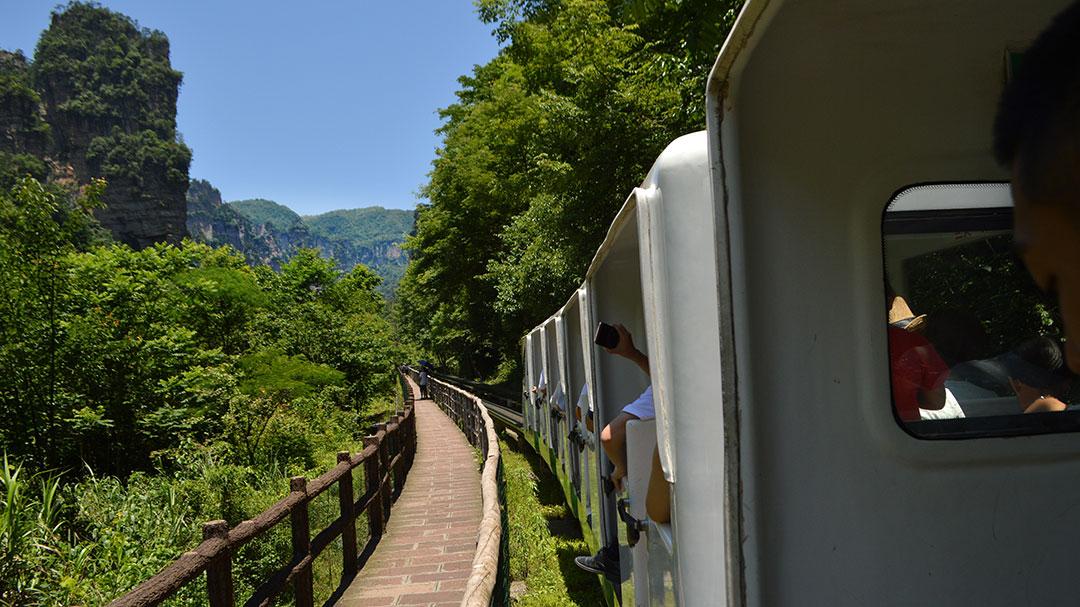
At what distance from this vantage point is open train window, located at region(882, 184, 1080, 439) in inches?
80.0

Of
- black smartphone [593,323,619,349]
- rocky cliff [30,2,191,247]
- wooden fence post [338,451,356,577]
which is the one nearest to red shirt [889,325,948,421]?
black smartphone [593,323,619,349]

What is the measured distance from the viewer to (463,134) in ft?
100

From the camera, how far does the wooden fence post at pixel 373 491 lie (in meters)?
8.90

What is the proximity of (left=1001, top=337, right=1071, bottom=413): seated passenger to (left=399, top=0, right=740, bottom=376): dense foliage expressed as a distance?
4.90m

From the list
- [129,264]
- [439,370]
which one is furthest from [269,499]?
[439,370]

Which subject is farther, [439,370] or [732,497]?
[439,370]

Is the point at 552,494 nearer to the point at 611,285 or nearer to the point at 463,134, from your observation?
the point at 611,285

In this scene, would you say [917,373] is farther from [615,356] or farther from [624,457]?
[615,356]

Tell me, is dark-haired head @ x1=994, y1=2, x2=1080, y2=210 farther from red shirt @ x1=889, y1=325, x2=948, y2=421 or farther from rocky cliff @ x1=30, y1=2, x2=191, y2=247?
rocky cliff @ x1=30, y1=2, x2=191, y2=247

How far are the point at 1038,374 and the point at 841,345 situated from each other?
0.64 metres

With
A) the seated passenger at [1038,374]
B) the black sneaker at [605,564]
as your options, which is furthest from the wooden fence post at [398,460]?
the seated passenger at [1038,374]

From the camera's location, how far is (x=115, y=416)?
1125cm

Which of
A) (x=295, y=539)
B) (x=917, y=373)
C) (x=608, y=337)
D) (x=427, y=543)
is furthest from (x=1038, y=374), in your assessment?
(x=427, y=543)

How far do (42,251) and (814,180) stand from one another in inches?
409
